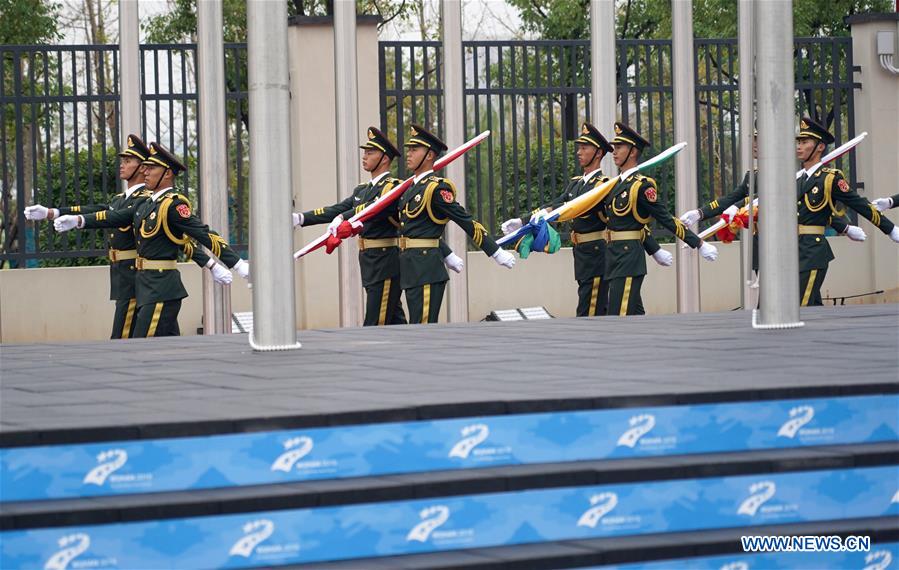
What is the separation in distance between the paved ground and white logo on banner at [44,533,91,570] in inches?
16.7

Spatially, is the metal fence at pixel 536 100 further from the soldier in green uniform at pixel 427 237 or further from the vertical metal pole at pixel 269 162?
the vertical metal pole at pixel 269 162

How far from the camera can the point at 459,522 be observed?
561 cm

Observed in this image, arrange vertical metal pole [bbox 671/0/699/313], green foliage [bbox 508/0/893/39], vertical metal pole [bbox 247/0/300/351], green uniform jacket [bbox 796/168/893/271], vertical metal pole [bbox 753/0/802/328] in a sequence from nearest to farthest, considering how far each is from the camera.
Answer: vertical metal pole [bbox 247/0/300/351]
vertical metal pole [bbox 753/0/802/328]
green uniform jacket [bbox 796/168/893/271]
vertical metal pole [bbox 671/0/699/313]
green foliage [bbox 508/0/893/39]

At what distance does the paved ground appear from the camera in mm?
5887

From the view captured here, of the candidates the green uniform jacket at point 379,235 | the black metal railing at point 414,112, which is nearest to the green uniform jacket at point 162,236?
the green uniform jacket at point 379,235

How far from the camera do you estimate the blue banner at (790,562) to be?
5625mm

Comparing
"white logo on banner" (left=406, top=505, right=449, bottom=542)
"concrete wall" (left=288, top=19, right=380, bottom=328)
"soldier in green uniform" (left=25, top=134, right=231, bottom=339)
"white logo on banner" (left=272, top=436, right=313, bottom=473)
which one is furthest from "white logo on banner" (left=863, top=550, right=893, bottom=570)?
"concrete wall" (left=288, top=19, right=380, bottom=328)

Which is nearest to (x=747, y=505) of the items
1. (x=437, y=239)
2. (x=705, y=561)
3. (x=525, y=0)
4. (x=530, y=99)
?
(x=705, y=561)

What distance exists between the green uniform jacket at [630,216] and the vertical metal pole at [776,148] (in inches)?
134

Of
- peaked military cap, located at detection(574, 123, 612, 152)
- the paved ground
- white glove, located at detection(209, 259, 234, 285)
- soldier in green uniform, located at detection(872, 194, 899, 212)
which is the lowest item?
the paved ground

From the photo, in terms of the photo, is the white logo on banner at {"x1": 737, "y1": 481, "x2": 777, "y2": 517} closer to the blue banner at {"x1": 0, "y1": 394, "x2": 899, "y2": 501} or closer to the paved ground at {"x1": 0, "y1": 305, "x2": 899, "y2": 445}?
the blue banner at {"x1": 0, "y1": 394, "x2": 899, "y2": 501}

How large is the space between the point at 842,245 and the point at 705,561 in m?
12.4

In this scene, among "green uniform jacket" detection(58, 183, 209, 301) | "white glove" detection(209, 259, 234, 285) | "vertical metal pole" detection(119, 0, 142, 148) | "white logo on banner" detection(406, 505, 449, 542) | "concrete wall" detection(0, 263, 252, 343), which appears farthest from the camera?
"concrete wall" detection(0, 263, 252, 343)

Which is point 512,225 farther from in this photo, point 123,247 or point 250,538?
point 250,538
